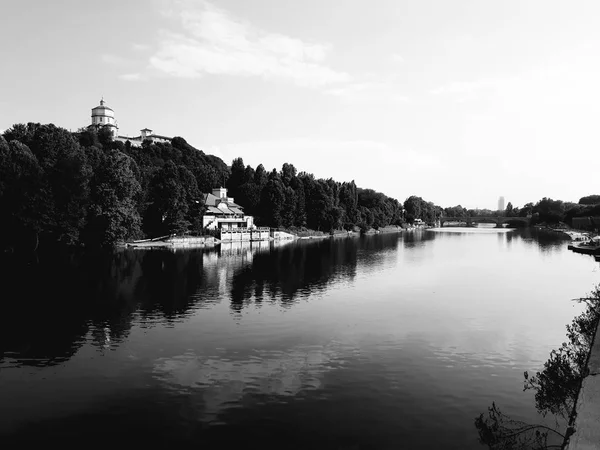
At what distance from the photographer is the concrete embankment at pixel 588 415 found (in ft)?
44.7

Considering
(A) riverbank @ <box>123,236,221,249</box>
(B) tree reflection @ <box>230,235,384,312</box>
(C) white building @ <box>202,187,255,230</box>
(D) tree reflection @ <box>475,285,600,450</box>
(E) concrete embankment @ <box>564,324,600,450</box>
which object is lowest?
(D) tree reflection @ <box>475,285,600,450</box>

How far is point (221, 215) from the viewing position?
127625 millimetres

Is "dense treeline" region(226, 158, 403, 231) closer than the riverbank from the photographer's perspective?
No

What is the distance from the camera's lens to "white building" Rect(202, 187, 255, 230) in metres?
124

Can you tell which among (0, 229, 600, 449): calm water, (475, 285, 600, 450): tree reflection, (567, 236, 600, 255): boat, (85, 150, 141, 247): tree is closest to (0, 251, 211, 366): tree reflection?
(0, 229, 600, 449): calm water

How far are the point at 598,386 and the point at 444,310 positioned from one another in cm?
2254

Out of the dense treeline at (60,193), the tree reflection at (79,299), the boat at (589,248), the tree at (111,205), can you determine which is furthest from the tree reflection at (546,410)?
the boat at (589,248)

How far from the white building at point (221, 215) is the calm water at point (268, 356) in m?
67.4

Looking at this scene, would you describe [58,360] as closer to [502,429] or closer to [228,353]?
[228,353]

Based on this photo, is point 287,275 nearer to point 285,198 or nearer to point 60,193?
point 60,193

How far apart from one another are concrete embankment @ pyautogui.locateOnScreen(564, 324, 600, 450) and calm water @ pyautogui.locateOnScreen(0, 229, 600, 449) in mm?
2696

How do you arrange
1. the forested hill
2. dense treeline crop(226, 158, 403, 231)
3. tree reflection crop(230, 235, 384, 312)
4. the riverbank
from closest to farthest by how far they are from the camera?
1. tree reflection crop(230, 235, 384, 312)
2. the forested hill
3. the riverbank
4. dense treeline crop(226, 158, 403, 231)

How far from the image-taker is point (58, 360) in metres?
26.1

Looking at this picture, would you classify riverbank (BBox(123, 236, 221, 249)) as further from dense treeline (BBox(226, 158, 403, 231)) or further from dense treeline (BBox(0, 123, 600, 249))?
dense treeline (BBox(226, 158, 403, 231))
